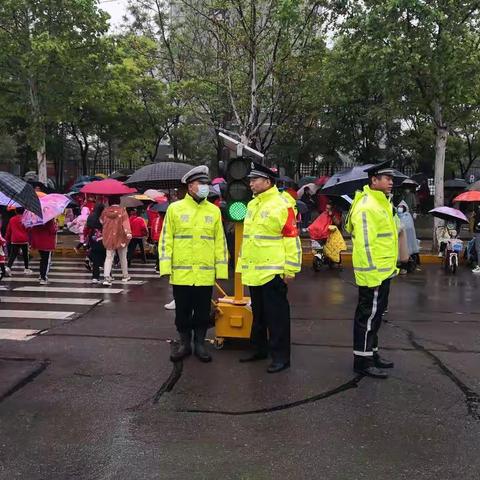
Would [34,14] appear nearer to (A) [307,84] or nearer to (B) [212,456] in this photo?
(A) [307,84]

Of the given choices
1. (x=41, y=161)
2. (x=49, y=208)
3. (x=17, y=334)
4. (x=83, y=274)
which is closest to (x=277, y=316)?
(x=17, y=334)

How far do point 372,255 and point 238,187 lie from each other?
5.16ft

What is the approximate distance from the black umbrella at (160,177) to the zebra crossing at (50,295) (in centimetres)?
188

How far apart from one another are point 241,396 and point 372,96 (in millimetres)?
17455

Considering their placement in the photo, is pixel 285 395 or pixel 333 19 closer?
pixel 285 395

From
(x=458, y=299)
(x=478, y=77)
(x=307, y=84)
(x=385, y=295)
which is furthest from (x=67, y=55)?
(x=385, y=295)

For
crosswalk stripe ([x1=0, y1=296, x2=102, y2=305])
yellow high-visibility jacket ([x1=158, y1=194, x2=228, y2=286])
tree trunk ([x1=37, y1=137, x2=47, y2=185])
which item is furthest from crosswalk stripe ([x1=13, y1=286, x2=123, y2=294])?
tree trunk ([x1=37, y1=137, x2=47, y2=185])

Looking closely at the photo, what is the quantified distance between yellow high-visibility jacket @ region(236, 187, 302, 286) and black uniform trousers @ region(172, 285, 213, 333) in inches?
24.1

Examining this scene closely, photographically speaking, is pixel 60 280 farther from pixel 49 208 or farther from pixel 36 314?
pixel 36 314

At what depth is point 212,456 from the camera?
3.61 metres

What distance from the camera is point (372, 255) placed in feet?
16.2

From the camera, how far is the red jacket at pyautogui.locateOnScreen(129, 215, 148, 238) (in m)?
13.0

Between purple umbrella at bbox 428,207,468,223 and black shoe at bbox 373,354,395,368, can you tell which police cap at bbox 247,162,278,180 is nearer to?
black shoe at bbox 373,354,395,368

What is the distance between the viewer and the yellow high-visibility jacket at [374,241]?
4.94 meters
